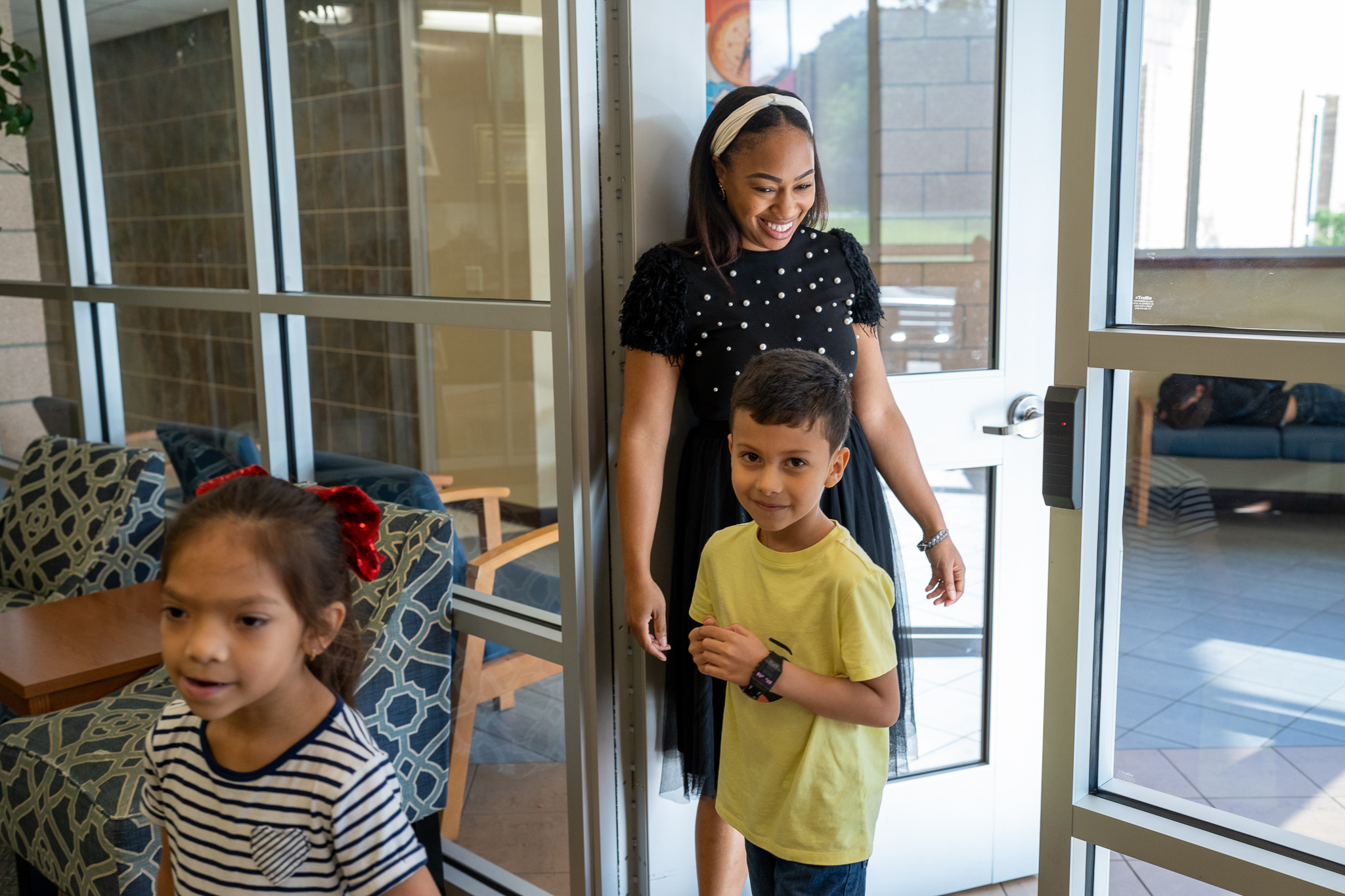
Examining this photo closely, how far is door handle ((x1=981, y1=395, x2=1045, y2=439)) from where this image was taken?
2021 mm

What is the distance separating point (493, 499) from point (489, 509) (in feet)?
0.08

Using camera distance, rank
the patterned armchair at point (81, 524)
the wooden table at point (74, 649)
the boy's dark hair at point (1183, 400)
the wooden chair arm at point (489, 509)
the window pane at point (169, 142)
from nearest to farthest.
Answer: the boy's dark hair at point (1183, 400)
the wooden table at point (74, 649)
the wooden chair arm at point (489, 509)
the patterned armchair at point (81, 524)
the window pane at point (169, 142)

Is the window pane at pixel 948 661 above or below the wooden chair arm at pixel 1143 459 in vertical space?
below

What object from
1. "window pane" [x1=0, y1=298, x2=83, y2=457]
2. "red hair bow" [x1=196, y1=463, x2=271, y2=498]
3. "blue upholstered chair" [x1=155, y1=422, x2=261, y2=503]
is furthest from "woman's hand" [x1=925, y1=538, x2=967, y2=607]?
"window pane" [x1=0, y1=298, x2=83, y2=457]

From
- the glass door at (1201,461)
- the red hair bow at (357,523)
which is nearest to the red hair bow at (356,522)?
the red hair bow at (357,523)

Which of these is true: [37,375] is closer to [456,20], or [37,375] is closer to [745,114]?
[456,20]

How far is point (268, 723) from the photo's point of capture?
1.09 m

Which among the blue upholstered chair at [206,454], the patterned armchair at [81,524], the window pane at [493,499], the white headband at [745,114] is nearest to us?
the white headband at [745,114]

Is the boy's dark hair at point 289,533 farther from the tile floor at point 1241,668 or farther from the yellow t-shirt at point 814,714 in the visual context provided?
the tile floor at point 1241,668

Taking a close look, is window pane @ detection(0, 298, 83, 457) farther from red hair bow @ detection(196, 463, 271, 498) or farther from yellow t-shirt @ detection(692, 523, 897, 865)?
yellow t-shirt @ detection(692, 523, 897, 865)

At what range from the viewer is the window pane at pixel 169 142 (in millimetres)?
2688

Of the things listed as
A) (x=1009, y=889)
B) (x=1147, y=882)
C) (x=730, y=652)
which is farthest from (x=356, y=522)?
(x=1009, y=889)

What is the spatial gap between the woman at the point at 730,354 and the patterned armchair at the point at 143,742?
18.5 inches

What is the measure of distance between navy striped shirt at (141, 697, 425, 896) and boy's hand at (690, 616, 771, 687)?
0.39 m
